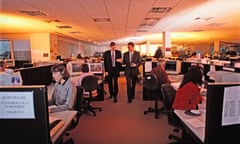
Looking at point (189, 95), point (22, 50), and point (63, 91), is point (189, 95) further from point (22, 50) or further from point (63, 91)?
point (22, 50)

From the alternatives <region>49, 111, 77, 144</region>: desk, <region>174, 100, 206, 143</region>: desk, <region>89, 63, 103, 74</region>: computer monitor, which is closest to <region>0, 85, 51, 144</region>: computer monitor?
<region>49, 111, 77, 144</region>: desk

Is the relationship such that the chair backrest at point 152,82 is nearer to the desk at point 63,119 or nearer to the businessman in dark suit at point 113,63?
the businessman in dark suit at point 113,63

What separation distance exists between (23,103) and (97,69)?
4.35m

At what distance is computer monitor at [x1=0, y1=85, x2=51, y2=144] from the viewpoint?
1159 mm

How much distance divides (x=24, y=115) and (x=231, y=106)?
4.05 ft

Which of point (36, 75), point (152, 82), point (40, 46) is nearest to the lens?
point (152, 82)

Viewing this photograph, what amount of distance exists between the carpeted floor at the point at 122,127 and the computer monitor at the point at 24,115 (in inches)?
74.5

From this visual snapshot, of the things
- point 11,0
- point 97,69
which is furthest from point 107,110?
point 11,0

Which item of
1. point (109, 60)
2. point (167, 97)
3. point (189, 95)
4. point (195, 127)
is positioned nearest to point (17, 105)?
point (195, 127)

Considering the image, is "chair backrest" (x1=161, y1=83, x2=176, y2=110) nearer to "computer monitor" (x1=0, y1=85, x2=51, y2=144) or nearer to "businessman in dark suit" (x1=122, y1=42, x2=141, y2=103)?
"computer monitor" (x1=0, y1=85, x2=51, y2=144)

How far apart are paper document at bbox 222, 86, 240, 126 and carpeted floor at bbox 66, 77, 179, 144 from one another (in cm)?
189

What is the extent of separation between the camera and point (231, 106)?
47.3 inches

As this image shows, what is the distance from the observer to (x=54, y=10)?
4734 millimetres

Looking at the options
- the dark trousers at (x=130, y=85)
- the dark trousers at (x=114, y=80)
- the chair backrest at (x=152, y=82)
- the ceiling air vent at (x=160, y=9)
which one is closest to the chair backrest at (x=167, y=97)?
the chair backrest at (x=152, y=82)
